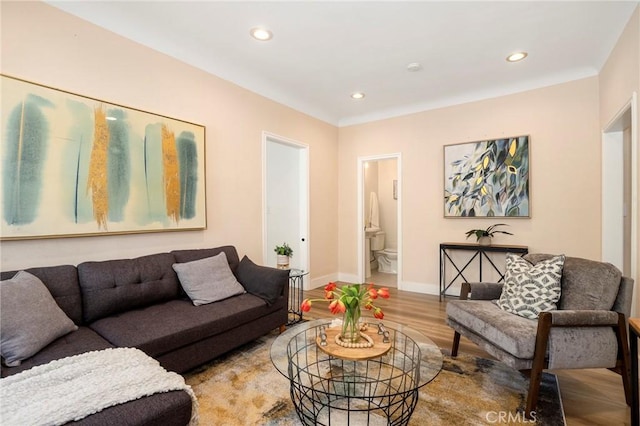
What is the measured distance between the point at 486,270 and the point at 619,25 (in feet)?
9.40

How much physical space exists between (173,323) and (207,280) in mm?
581

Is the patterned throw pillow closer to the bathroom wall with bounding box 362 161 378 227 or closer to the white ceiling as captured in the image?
the white ceiling

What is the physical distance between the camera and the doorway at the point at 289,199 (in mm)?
4695

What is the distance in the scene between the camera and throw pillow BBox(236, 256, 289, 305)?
2809 millimetres

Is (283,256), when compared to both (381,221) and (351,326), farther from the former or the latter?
(381,221)

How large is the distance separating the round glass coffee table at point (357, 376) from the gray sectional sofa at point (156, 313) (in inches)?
23.9

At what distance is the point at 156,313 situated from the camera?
7.50 feet

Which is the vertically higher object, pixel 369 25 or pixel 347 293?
pixel 369 25

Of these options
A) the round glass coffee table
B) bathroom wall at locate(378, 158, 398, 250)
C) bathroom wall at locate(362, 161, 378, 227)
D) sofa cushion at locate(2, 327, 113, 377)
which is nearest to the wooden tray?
the round glass coffee table

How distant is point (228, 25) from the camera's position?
8.77 feet

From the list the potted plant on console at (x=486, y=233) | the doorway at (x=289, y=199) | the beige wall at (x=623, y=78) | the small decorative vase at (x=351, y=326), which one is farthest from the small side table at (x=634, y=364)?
the doorway at (x=289, y=199)

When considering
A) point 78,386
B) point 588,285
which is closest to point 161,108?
point 78,386

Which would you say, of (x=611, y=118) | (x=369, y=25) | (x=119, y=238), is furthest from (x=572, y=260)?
(x=119, y=238)

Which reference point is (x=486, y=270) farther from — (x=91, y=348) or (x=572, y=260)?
(x=91, y=348)
